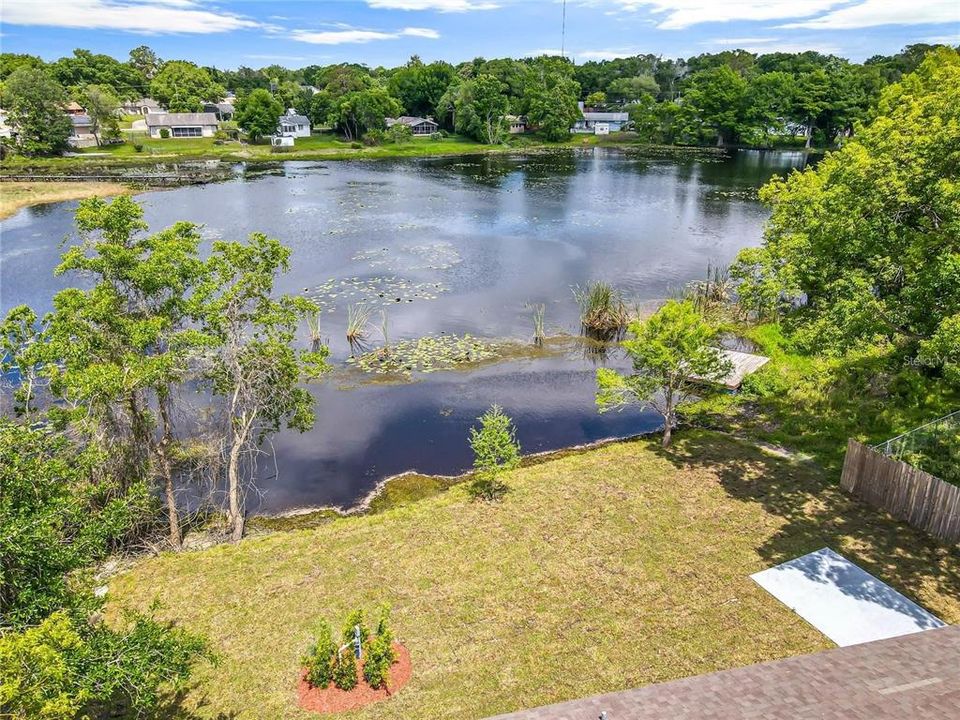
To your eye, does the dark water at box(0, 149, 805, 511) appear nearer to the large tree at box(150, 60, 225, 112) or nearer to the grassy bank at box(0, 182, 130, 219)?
the grassy bank at box(0, 182, 130, 219)

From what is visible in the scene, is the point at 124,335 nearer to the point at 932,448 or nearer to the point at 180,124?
the point at 932,448

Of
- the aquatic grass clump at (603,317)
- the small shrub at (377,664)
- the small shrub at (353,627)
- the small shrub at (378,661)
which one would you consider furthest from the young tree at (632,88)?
the small shrub at (377,664)

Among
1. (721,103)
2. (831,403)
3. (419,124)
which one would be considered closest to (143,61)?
(419,124)

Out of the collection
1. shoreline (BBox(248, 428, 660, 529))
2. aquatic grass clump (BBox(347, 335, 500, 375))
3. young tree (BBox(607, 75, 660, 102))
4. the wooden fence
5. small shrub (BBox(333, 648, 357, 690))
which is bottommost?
shoreline (BBox(248, 428, 660, 529))

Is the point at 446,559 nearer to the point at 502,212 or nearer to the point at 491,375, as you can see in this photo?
the point at 491,375

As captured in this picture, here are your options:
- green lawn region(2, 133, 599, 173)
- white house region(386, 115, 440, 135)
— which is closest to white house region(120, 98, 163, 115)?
green lawn region(2, 133, 599, 173)
